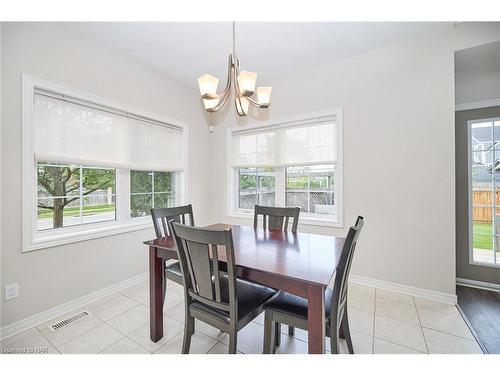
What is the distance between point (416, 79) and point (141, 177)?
3.31m

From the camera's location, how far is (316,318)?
44.8 inches

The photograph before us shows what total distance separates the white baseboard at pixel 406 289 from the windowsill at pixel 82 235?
8.71ft

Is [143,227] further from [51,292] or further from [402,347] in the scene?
[402,347]

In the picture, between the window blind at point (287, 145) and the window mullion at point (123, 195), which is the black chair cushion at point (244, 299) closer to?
the window mullion at point (123, 195)

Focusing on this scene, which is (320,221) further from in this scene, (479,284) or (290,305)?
(479,284)

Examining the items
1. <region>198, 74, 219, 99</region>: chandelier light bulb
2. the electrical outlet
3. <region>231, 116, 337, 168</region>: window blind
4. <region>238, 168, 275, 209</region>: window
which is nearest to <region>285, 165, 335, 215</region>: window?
<region>231, 116, 337, 168</region>: window blind

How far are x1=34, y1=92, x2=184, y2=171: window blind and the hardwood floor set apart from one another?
11.4ft

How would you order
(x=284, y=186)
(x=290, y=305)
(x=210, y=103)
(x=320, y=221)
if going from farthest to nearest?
(x=284, y=186), (x=320, y=221), (x=210, y=103), (x=290, y=305)

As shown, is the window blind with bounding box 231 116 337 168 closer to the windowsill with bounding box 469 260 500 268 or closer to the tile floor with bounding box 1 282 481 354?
the tile floor with bounding box 1 282 481 354

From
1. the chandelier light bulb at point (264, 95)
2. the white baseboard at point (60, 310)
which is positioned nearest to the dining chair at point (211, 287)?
the chandelier light bulb at point (264, 95)

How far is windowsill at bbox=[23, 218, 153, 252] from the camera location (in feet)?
6.50

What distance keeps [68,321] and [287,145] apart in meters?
2.96

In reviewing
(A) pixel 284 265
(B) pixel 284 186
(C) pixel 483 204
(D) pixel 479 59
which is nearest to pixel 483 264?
(C) pixel 483 204
